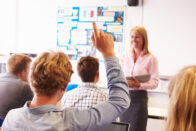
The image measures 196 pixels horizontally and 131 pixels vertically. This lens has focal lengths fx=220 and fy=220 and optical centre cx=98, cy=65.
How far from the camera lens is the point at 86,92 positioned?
1665 mm

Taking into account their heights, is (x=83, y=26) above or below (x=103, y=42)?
above

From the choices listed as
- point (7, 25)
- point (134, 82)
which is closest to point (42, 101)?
point (134, 82)

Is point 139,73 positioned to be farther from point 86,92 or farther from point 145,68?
point 86,92

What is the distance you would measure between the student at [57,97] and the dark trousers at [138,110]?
1.40m

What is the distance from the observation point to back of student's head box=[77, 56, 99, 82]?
5.91 ft

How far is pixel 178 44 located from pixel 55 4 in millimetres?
2137

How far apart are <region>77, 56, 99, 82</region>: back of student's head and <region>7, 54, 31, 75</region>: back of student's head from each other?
525 mm

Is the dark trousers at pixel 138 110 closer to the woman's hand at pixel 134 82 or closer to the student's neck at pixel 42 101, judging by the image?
the woman's hand at pixel 134 82

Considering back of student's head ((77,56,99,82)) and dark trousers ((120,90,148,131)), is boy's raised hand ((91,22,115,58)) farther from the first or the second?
dark trousers ((120,90,148,131))

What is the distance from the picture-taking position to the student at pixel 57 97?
82 centimetres

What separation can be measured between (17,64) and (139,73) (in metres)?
1.21

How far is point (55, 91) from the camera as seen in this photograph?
910mm

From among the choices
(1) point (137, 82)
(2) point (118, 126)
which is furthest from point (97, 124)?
(1) point (137, 82)

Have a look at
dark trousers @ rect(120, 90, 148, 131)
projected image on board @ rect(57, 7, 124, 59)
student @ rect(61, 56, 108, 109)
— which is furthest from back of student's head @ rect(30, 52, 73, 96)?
projected image on board @ rect(57, 7, 124, 59)
